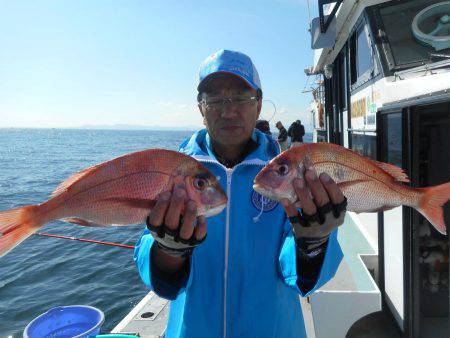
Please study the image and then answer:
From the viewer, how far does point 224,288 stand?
200 cm

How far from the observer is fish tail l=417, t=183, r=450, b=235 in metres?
1.91

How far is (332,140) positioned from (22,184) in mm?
19184

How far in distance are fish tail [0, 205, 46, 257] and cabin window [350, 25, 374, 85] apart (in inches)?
164

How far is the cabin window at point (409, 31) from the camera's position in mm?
3719

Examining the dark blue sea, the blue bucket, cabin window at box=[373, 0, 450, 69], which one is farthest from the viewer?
the dark blue sea

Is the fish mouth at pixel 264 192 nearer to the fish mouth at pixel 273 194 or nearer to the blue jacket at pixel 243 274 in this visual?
the fish mouth at pixel 273 194

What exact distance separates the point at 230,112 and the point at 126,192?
0.73m

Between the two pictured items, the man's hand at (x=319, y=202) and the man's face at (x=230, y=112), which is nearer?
the man's hand at (x=319, y=202)

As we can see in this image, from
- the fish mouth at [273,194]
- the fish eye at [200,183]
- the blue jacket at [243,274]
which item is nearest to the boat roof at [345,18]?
the blue jacket at [243,274]

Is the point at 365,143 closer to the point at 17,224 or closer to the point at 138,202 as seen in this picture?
the point at 138,202

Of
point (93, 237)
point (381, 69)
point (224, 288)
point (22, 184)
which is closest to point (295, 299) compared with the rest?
point (224, 288)

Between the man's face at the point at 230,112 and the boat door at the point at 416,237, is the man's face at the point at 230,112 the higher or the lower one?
the higher one

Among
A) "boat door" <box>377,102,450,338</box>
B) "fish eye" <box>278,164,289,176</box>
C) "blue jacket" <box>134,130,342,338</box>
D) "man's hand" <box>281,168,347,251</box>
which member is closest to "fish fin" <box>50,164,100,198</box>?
"blue jacket" <box>134,130,342,338</box>

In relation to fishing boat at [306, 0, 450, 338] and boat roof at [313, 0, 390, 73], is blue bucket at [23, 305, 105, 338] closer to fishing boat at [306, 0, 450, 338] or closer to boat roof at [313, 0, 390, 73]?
fishing boat at [306, 0, 450, 338]
